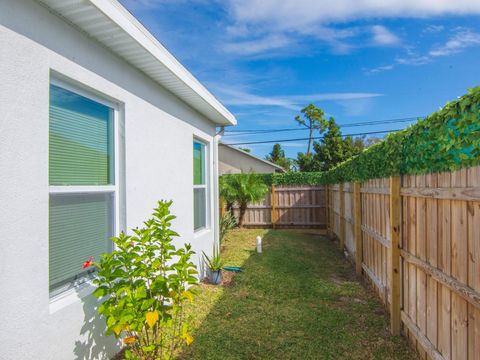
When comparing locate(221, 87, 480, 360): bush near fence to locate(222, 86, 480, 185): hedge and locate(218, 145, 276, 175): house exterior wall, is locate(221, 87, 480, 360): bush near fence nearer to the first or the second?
locate(222, 86, 480, 185): hedge

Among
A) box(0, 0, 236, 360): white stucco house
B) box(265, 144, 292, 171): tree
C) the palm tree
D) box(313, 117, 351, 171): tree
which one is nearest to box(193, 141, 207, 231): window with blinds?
box(0, 0, 236, 360): white stucco house

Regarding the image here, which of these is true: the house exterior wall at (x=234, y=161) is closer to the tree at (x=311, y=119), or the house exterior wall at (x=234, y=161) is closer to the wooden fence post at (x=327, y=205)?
the wooden fence post at (x=327, y=205)

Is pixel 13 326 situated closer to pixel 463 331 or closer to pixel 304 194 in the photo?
pixel 463 331

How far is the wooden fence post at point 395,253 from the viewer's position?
11.7ft

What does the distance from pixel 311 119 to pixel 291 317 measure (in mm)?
27786

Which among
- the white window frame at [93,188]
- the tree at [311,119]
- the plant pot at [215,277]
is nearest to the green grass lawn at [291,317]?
the plant pot at [215,277]

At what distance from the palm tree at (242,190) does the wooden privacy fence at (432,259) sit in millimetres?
8163

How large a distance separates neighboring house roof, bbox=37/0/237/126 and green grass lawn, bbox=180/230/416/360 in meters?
2.76

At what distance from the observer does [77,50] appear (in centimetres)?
265

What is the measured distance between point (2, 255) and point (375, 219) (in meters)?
4.58

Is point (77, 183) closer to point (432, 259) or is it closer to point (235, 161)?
point (432, 259)

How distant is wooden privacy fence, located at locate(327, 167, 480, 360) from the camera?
2066 millimetres

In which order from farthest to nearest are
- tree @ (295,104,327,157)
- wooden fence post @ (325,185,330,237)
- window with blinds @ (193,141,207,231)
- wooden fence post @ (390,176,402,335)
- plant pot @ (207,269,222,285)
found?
tree @ (295,104,327,157) → wooden fence post @ (325,185,330,237) → window with blinds @ (193,141,207,231) → plant pot @ (207,269,222,285) → wooden fence post @ (390,176,402,335)

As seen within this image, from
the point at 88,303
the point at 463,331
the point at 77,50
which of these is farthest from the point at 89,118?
the point at 463,331
